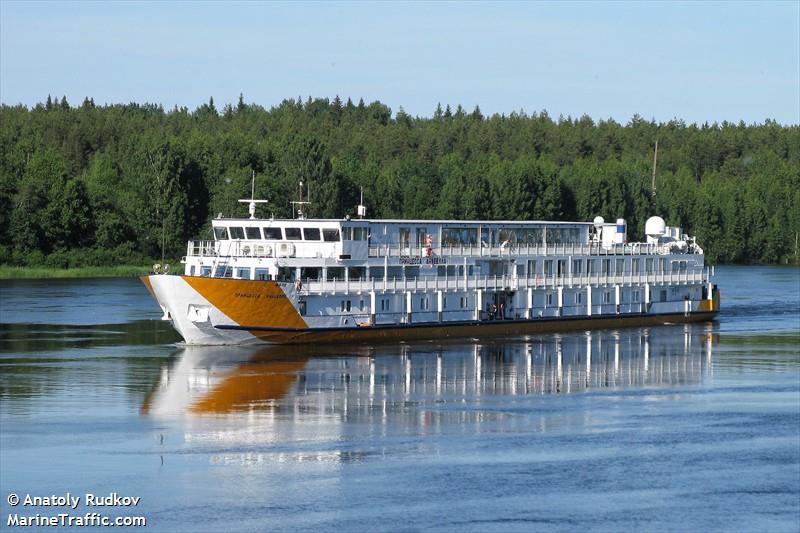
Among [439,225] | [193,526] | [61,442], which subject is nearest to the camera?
[193,526]

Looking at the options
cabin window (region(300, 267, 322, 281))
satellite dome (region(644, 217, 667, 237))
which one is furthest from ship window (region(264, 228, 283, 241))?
satellite dome (region(644, 217, 667, 237))

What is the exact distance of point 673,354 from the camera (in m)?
76.9

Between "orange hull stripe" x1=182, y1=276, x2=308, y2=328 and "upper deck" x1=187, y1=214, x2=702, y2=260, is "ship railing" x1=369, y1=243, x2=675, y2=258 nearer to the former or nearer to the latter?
"upper deck" x1=187, y1=214, x2=702, y2=260

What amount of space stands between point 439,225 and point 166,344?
1759 cm

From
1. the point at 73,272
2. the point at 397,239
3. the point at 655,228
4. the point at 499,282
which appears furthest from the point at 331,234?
the point at 73,272

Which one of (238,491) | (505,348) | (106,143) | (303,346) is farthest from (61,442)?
(106,143)

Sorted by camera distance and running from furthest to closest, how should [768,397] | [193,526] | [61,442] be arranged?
[768,397], [61,442], [193,526]

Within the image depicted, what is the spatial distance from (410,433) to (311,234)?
87.5 feet

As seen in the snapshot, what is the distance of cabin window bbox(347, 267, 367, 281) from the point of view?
76562 millimetres

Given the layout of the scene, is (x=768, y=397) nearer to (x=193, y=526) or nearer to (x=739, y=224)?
(x=193, y=526)

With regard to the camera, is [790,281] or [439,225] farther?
[790,281]

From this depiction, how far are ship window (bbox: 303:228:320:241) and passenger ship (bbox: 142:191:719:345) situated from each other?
0.22 ft

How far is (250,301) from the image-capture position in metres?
71.4

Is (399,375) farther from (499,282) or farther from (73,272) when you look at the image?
(73,272)
